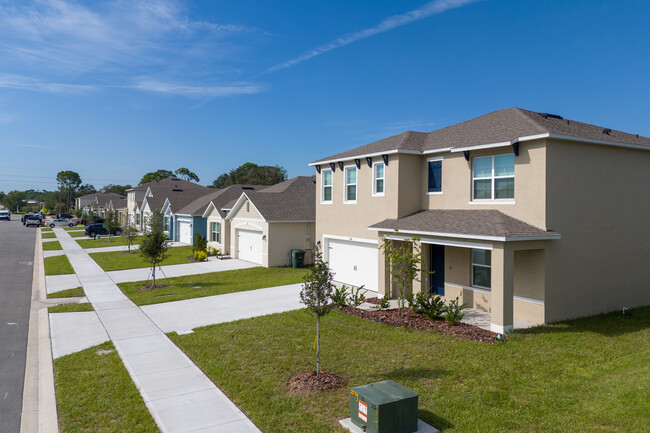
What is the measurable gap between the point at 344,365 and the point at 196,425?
11.7 ft

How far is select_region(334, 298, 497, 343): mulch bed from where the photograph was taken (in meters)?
11.2

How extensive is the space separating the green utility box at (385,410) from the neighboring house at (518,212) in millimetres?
6016

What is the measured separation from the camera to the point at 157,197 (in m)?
49.8

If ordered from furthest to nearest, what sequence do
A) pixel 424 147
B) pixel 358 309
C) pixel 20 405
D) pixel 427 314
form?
pixel 424 147 → pixel 358 309 → pixel 427 314 → pixel 20 405

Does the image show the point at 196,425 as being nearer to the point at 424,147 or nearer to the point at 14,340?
the point at 14,340

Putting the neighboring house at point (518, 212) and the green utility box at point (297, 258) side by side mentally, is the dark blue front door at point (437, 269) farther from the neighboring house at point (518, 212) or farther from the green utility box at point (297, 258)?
the green utility box at point (297, 258)

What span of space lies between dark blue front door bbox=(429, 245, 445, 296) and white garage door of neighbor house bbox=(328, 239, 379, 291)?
2602 millimetres

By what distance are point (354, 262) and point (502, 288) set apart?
27.9 feet

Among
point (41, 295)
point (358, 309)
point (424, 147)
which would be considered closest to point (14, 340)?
point (41, 295)

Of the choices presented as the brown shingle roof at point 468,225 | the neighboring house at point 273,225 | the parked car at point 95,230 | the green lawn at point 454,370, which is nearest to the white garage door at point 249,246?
the neighboring house at point 273,225

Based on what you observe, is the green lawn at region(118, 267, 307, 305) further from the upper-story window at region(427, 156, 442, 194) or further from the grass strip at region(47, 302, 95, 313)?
the upper-story window at region(427, 156, 442, 194)

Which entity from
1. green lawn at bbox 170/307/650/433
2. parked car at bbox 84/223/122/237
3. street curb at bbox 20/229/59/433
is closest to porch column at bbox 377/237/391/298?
green lawn at bbox 170/307/650/433

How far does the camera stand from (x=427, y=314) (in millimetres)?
13266

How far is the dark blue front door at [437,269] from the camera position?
15.5m
